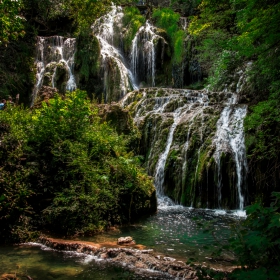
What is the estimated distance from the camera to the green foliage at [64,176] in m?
6.72

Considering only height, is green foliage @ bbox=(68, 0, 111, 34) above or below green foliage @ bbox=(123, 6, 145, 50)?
below

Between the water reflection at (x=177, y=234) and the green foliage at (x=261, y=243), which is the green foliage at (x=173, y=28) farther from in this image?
the green foliage at (x=261, y=243)

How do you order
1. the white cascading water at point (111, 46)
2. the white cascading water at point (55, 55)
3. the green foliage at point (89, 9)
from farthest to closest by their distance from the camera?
the white cascading water at point (55, 55) < the white cascading water at point (111, 46) < the green foliage at point (89, 9)

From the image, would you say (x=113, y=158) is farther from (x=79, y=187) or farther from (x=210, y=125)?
(x=210, y=125)

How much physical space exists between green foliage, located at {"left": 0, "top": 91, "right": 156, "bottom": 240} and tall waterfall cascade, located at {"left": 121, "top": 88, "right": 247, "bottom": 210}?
2.87m

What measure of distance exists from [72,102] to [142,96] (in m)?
9.44

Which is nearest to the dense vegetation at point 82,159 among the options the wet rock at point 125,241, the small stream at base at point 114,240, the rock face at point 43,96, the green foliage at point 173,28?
the small stream at base at point 114,240

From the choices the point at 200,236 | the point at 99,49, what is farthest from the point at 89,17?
the point at 200,236

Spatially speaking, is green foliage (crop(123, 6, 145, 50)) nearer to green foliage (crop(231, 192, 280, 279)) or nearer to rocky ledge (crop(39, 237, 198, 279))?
rocky ledge (crop(39, 237, 198, 279))

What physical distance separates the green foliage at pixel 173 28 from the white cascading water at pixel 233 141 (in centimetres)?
960

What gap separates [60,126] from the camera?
7852 mm

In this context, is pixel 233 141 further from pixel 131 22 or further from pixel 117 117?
pixel 131 22

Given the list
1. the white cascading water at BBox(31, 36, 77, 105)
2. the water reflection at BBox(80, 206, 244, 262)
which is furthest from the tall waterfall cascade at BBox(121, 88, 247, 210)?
the white cascading water at BBox(31, 36, 77, 105)

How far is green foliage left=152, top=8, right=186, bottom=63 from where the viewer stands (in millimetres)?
22125
